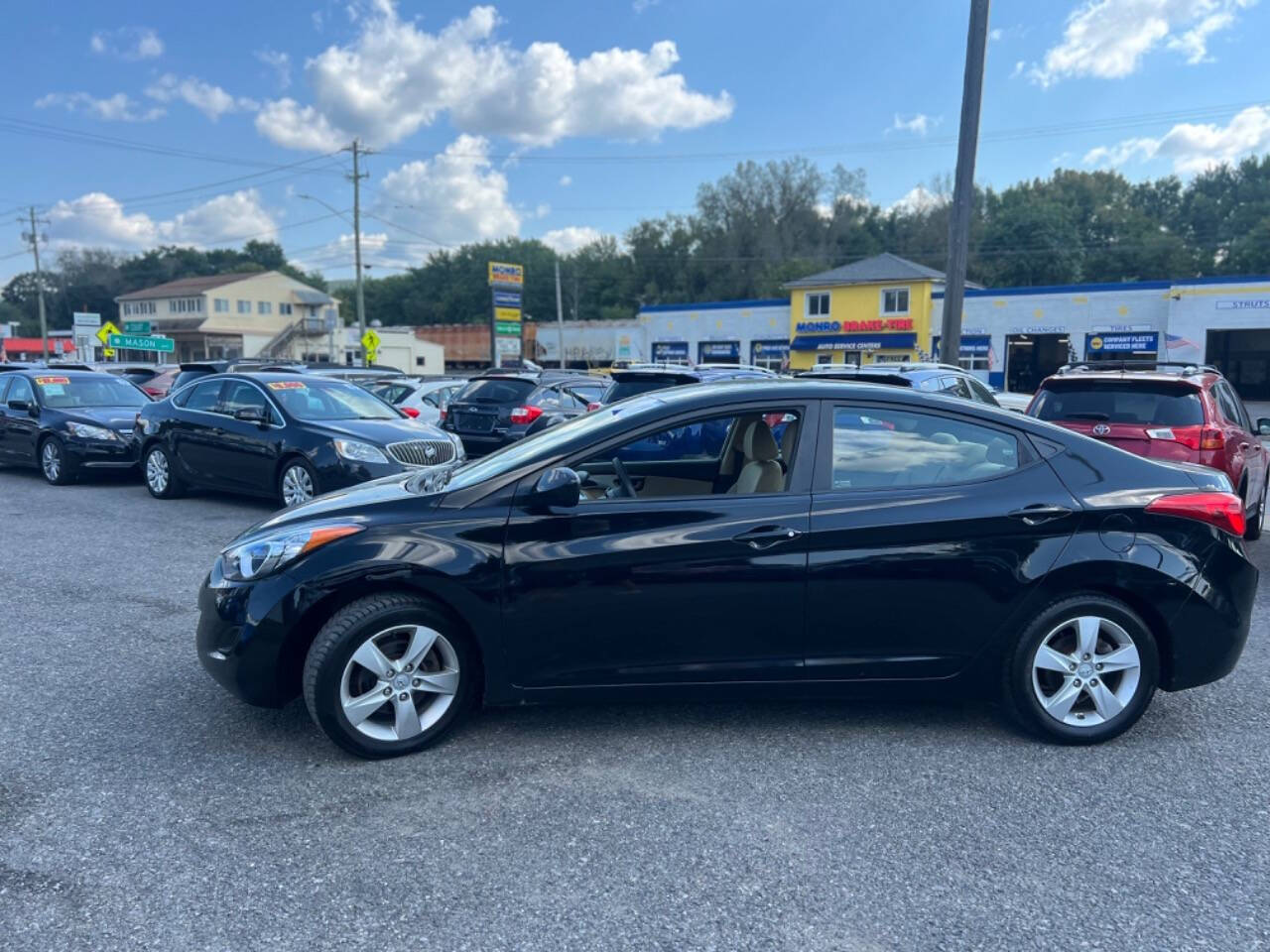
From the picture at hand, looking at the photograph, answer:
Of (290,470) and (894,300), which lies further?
(894,300)

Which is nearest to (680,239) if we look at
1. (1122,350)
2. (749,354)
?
(749,354)

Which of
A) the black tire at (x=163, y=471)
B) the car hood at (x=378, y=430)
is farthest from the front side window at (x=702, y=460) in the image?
the black tire at (x=163, y=471)

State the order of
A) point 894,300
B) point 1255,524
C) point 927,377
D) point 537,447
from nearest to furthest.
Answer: point 537,447 → point 1255,524 → point 927,377 → point 894,300

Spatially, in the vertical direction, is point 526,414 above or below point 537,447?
below

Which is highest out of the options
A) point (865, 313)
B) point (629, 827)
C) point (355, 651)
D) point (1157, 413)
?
point (865, 313)

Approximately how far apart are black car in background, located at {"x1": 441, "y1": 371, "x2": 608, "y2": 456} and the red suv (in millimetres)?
7357

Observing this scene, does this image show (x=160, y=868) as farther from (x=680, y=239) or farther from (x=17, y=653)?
(x=680, y=239)

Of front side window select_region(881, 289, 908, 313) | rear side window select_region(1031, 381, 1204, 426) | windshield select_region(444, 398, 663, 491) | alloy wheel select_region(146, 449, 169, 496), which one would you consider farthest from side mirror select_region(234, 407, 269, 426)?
front side window select_region(881, 289, 908, 313)

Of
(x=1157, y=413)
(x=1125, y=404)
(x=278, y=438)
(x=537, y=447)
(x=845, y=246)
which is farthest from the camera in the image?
(x=845, y=246)

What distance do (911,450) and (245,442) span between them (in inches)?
309

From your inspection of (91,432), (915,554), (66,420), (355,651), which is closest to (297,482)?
(91,432)

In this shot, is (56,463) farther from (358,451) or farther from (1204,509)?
(1204,509)

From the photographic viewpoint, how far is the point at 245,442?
978 centimetres

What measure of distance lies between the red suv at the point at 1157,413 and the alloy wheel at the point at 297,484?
6882 millimetres
